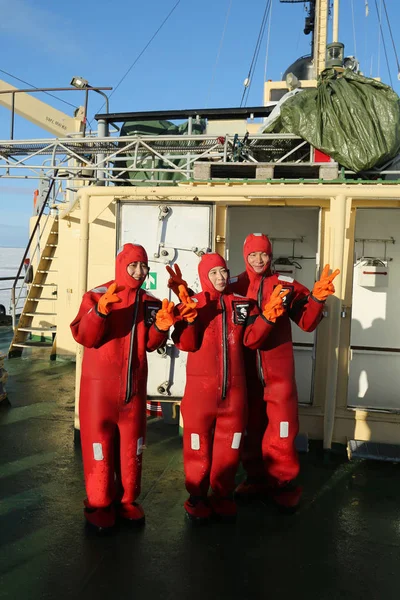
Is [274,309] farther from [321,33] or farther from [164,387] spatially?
[321,33]

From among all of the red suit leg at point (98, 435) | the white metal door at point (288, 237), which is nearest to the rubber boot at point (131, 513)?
the red suit leg at point (98, 435)

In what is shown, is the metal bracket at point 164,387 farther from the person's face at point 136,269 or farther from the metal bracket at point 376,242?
the metal bracket at point 376,242

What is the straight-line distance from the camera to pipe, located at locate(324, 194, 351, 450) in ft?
15.5

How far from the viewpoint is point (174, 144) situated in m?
8.04

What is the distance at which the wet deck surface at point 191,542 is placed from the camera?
2816mm

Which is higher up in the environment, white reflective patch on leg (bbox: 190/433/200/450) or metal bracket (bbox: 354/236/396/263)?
metal bracket (bbox: 354/236/396/263)

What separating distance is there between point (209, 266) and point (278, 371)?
0.96 m

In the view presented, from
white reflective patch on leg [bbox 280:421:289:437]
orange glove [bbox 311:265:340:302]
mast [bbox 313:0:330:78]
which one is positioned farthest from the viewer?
mast [bbox 313:0:330:78]

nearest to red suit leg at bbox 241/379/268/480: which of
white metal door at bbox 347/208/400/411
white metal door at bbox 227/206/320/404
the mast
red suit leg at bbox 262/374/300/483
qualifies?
red suit leg at bbox 262/374/300/483

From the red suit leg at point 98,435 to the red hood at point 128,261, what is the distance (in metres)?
0.69

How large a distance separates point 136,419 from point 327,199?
2.90 metres

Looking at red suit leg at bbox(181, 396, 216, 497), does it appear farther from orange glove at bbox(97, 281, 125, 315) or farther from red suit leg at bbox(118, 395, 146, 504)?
orange glove at bbox(97, 281, 125, 315)

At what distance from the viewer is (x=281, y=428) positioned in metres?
3.69

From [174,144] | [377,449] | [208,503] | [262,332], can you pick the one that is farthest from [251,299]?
[174,144]
